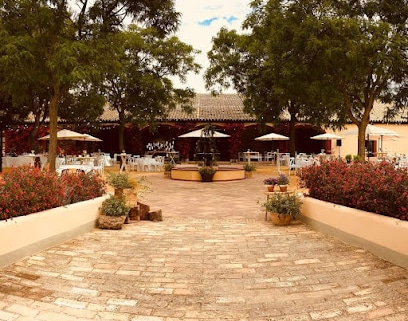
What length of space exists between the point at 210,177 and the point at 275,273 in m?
10.8

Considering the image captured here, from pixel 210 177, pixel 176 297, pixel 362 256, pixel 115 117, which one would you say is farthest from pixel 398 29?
pixel 115 117

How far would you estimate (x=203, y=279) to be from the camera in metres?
4.02

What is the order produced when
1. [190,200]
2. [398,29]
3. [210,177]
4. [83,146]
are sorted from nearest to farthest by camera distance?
[190,200] < [398,29] < [210,177] < [83,146]

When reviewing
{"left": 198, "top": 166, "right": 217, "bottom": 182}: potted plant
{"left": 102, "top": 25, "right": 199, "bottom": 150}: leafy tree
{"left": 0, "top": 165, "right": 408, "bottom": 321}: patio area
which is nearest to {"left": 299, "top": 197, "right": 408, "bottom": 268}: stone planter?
{"left": 0, "top": 165, "right": 408, "bottom": 321}: patio area

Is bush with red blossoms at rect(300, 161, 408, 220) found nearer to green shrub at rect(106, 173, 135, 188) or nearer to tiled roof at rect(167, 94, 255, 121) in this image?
green shrub at rect(106, 173, 135, 188)

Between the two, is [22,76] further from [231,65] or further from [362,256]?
[231,65]

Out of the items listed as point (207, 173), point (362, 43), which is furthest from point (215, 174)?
point (362, 43)

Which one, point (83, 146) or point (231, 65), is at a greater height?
point (231, 65)

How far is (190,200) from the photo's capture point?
32.7 feet

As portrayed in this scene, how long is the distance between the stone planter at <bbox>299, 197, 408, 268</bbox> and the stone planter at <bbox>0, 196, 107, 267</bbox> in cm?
337

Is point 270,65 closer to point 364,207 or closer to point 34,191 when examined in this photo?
point 364,207

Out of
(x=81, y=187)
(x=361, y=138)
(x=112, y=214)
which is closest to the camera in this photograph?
(x=112, y=214)

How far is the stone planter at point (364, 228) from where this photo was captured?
4270 mm

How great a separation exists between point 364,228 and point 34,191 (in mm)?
3990
